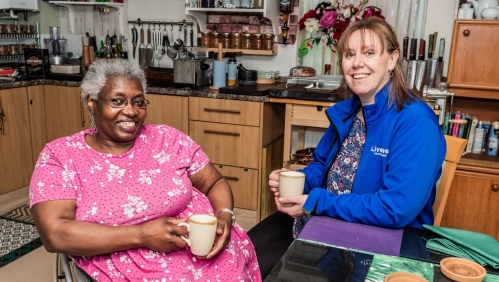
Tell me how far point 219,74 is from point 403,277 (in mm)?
2676

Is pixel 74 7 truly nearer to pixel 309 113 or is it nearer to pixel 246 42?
pixel 246 42

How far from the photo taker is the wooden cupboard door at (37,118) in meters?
3.84

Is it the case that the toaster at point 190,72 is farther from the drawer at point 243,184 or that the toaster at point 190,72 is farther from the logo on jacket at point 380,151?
the logo on jacket at point 380,151

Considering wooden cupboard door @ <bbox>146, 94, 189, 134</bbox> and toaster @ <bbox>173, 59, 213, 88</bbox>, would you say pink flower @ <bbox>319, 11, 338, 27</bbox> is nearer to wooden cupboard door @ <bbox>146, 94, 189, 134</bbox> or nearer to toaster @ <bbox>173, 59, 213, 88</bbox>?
toaster @ <bbox>173, 59, 213, 88</bbox>

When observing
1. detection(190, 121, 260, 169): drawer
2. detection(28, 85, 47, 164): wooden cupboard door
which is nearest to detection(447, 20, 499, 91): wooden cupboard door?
detection(190, 121, 260, 169): drawer

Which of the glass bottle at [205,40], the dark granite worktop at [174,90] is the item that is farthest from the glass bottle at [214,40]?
the dark granite worktop at [174,90]

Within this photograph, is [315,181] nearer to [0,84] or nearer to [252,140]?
[252,140]

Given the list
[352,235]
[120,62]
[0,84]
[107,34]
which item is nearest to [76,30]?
[107,34]

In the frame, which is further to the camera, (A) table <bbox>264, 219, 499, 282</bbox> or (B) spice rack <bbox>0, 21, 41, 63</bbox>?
(B) spice rack <bbox>0, 21, 41, 63</bbox>

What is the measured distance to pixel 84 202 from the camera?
4.69 feet

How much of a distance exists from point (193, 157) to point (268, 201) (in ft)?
5.89

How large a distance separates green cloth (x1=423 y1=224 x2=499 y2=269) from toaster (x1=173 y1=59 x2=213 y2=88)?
2.52 meters

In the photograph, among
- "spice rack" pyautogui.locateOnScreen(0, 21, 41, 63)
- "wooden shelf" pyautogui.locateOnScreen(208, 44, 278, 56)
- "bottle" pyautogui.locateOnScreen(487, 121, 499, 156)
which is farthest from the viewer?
"spice rack" pyautogui.locateOnScreen(0, 21, 41, 63)

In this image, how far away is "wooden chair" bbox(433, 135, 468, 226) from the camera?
1.70 metres
